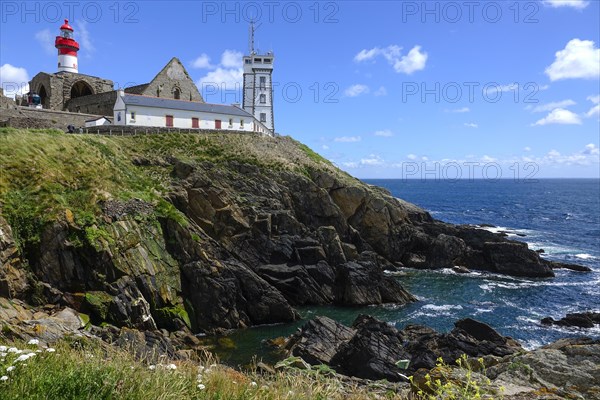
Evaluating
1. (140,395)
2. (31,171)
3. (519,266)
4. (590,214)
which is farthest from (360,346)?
(590,214)

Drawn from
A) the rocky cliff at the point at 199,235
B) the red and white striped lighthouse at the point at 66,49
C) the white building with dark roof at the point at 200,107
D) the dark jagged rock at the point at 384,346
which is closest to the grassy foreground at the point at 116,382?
the dark jagged rock at the point at 384,346

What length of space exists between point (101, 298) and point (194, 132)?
2987cm

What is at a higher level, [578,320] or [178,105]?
[178,105]

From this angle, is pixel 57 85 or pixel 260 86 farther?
pixel 260 86

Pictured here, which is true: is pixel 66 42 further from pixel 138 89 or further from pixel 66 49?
pixel 138 89

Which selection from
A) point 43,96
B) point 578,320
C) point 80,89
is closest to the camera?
point 578,320

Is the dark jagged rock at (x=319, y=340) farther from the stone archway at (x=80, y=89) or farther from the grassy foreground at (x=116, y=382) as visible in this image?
the stone archway at (x=80, y=89)

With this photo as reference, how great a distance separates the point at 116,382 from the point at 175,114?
48037 mm

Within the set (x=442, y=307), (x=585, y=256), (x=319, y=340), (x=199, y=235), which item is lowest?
(x=442, y=307)

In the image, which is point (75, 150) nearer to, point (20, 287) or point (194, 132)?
point (20, 287)

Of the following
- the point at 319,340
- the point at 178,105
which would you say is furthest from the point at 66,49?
the point at 319,340

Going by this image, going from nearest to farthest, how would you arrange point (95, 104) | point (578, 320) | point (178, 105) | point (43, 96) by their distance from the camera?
point (578, 320) → point (178, 105) → point (95, 104) → point (43, 96)

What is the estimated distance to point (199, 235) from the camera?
3170cm

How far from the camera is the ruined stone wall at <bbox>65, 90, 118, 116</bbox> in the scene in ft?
172
